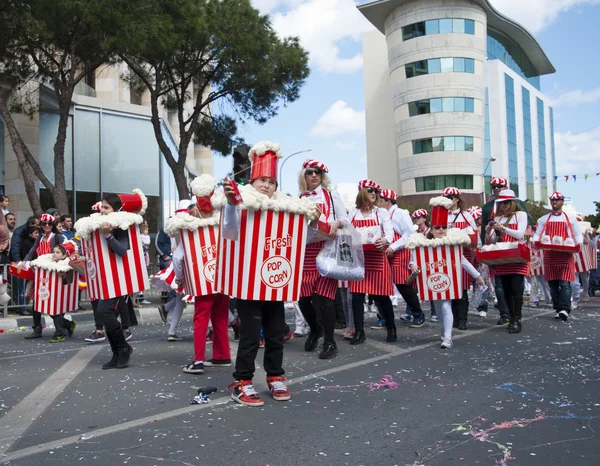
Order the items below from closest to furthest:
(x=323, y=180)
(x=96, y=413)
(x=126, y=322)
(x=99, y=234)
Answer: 1. (x=96, y=413)
2. (x=99, y=234)
3. (x=323, y=180)
4. (x=126, y=322)

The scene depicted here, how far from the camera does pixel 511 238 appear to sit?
8.53m

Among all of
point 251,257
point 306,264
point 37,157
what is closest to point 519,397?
point 251,257

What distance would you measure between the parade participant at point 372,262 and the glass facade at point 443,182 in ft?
184

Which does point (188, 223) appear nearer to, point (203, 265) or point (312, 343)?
point (203, 265)

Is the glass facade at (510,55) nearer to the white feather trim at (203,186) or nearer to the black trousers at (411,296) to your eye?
the black trousers at (411,296)

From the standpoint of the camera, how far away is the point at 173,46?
17422 mm

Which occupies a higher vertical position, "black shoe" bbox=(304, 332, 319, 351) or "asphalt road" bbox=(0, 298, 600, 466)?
"black shoe" bbox=(304, 332, 319, 351)

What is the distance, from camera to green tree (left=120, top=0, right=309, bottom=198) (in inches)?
704

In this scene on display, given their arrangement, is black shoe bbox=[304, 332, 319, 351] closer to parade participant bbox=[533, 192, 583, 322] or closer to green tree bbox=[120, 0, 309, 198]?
parade participant bbox=[533, 192, 583, 322]

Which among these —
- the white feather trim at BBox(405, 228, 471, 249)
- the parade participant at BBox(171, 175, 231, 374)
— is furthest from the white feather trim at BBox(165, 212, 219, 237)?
the white feather trim at BBox(405, 228, 471, 249)

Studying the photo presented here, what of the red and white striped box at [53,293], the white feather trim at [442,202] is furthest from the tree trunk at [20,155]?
the white feather trim at [442,202]

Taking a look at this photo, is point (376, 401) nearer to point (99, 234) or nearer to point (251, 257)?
point (251, 257)

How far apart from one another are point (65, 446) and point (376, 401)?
2.11 meters

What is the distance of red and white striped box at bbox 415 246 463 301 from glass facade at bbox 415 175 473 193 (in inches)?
2205
